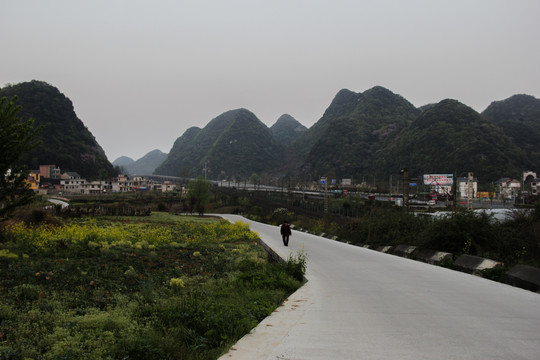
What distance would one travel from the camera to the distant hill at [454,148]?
100 meters

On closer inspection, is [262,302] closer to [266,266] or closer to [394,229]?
[266,266]

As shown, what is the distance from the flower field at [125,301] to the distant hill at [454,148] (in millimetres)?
89826

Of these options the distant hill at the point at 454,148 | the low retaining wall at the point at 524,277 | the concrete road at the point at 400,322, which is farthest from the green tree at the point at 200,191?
the low retaining wall at the point at 524,277

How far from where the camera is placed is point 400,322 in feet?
19.0

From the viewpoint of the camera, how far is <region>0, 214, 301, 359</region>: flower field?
187 inches

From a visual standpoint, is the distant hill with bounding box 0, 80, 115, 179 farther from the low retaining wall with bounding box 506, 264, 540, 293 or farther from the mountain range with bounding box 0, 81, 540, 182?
the low retaining wall with bounding box 506, 264, 540, 293

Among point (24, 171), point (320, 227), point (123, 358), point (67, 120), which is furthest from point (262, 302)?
point (67, 120)

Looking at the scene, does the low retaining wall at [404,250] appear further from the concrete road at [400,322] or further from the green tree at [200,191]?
the green tree at [200,191]

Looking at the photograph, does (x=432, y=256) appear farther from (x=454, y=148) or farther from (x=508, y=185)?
(x=454, y=148)

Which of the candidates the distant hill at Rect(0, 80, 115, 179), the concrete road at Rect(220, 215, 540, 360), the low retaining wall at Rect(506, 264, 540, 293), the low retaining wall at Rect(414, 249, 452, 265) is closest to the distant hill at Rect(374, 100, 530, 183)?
the low retaining wall at Rect(414, 249, 452, 265)

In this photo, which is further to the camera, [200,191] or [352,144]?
[352,144]

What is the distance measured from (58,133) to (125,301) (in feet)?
511

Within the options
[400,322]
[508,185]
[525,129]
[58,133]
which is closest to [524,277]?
[400,322]

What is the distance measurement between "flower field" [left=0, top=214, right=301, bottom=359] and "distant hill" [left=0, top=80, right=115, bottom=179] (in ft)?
425
